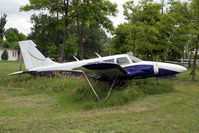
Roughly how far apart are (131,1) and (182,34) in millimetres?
5652

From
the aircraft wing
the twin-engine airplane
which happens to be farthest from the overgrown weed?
the aircraft wing

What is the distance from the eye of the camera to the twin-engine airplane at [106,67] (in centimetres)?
808

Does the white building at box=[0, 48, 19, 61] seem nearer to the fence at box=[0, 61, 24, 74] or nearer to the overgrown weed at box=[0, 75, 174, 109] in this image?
the fence at box=[0, 61, 24, 74]

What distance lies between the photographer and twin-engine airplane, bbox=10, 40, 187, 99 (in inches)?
318

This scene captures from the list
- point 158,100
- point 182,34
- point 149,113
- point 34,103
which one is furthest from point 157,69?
point 182,34

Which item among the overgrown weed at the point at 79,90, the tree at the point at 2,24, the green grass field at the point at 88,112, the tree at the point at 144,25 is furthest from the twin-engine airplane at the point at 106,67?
the tree at the point at 2,24

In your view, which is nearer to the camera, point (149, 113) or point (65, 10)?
point (149, 113)

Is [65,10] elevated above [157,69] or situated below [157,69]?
A: above

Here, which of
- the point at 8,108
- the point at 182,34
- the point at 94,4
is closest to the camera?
the point at 8,108

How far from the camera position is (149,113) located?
6.45m

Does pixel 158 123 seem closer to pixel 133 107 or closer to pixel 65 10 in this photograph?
pixel 133 107

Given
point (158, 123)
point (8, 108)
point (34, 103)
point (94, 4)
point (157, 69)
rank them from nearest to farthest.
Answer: point (158, 123) < point (8, 108) < point (34, 103) < point (157, 69) < point (94, 4)

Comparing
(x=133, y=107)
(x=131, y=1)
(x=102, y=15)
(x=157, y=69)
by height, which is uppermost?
(x=131, y=1)

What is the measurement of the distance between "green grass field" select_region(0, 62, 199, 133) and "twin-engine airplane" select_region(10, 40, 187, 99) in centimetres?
81
